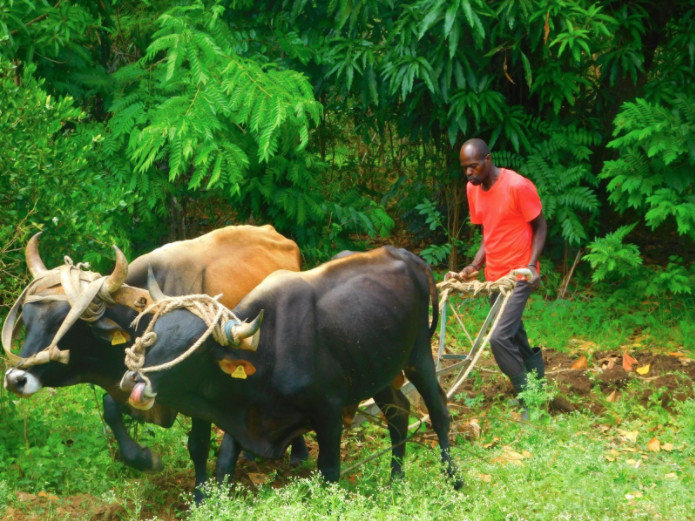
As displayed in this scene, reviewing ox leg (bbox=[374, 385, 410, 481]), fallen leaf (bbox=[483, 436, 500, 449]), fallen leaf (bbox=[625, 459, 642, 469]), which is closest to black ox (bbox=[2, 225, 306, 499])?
ox leg (bbox=[374, 385, 410, 481])

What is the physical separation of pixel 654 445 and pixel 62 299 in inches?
168

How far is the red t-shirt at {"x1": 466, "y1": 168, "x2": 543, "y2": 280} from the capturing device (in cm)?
712

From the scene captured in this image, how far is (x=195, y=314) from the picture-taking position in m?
5.17

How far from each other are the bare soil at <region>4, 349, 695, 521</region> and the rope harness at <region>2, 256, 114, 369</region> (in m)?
1.01

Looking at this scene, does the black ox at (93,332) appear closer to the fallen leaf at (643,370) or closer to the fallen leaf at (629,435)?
the fallen leaf at (629,435)

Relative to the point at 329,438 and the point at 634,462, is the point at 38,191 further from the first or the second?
the point at 634,462

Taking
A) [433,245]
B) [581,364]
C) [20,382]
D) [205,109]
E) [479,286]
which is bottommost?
[433,245]

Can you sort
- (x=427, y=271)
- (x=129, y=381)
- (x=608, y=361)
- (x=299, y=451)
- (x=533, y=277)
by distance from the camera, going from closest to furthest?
(x=129, y=381) < (x=427, y=271) < (x=299, y=451) < (x=533, y=277) < (x=608, y=361)

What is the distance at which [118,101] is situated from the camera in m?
9.15

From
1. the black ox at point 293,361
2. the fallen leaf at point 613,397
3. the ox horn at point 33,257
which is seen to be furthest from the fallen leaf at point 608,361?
the ox horn at point 33,257

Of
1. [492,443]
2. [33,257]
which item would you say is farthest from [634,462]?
[33,257]

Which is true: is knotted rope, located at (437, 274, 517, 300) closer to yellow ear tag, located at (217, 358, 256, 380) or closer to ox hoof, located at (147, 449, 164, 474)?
yellow ear tag, located at (217, 358, 256, 380)

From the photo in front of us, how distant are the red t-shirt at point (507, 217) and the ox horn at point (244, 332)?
2786 mm

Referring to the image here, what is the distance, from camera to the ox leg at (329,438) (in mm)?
5453
